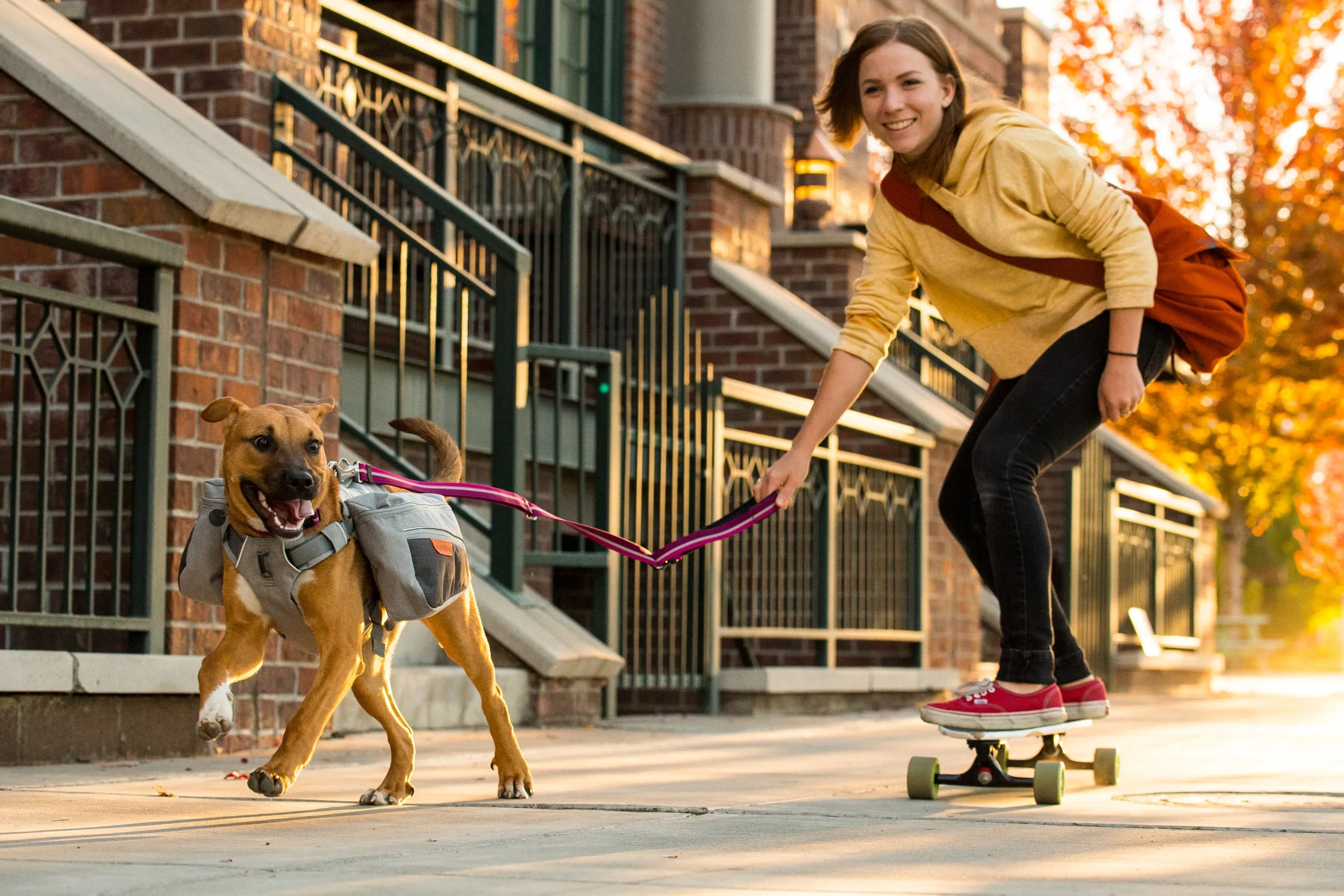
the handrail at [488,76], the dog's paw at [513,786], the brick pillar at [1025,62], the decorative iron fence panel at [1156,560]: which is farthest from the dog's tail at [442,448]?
the brick pillar at [1025,62]

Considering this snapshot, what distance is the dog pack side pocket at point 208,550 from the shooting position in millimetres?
4535

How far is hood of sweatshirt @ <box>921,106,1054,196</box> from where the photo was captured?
502cm

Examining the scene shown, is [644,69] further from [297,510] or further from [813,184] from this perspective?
[297,510]

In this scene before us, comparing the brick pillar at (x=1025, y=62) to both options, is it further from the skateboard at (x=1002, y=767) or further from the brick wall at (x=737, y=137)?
the skateboard at (x=1002, y=767)

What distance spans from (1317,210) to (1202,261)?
17032mm

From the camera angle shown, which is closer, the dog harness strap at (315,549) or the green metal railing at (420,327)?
the dog harness strap at (315,549)

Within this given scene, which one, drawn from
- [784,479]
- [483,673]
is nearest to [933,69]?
[784,479]

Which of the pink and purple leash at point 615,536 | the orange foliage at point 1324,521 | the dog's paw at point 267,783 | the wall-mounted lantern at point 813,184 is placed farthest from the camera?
the orange foliage at point 1324,521

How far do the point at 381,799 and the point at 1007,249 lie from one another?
6.89ft

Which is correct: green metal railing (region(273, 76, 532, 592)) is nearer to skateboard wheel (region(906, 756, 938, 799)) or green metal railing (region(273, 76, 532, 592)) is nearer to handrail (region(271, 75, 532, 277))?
handrail (region(271, 75, 532, 277))

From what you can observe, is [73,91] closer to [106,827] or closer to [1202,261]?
[106,827]

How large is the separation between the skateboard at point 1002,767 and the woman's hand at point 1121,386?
82 cm

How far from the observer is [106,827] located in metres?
4.13

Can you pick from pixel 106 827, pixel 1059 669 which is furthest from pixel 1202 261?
pixel 106 827
